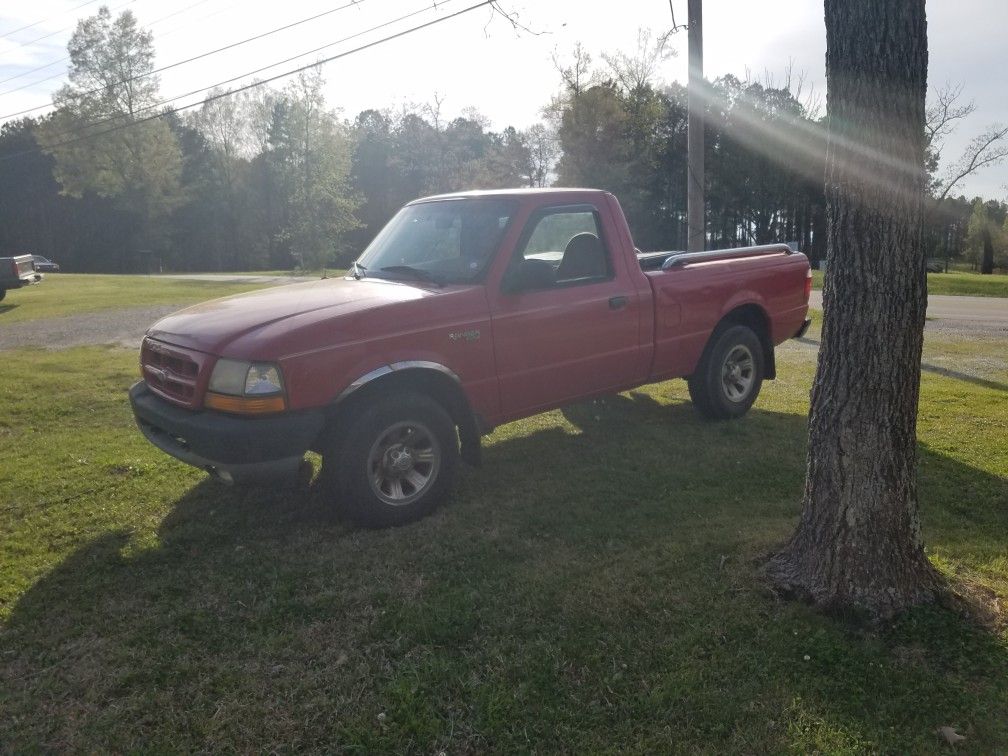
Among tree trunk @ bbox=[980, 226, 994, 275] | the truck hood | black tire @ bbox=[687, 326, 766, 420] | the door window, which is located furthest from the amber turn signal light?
tree trunk @ bbox=[980, 226, 994, 275]

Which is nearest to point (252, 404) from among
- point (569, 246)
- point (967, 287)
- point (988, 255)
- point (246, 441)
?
point (246, 441)

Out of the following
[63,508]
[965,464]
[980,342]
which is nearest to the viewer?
[63,508]

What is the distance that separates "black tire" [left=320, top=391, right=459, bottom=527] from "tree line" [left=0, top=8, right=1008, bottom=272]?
24564 millimetres

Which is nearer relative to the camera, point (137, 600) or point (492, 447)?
point (137, 600)

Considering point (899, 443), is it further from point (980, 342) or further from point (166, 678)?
point (980, 342)

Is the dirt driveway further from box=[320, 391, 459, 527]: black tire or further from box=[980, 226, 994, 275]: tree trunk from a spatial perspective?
box=[980, 226, 994, 275]: tree trunk

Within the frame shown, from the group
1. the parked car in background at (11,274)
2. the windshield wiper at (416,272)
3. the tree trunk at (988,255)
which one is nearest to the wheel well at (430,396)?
the windshield wiper at (416,272)

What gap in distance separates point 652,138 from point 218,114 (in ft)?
119

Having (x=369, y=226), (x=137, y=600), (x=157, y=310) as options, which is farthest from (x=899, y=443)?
(x=369, y=226)

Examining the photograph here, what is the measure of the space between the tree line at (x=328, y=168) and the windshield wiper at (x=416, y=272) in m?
23.7

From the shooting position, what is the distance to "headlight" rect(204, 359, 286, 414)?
392cm

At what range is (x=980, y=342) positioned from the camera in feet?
38.6

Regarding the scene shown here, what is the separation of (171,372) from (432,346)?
1536 millimetres

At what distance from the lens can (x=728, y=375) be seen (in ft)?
21.7
